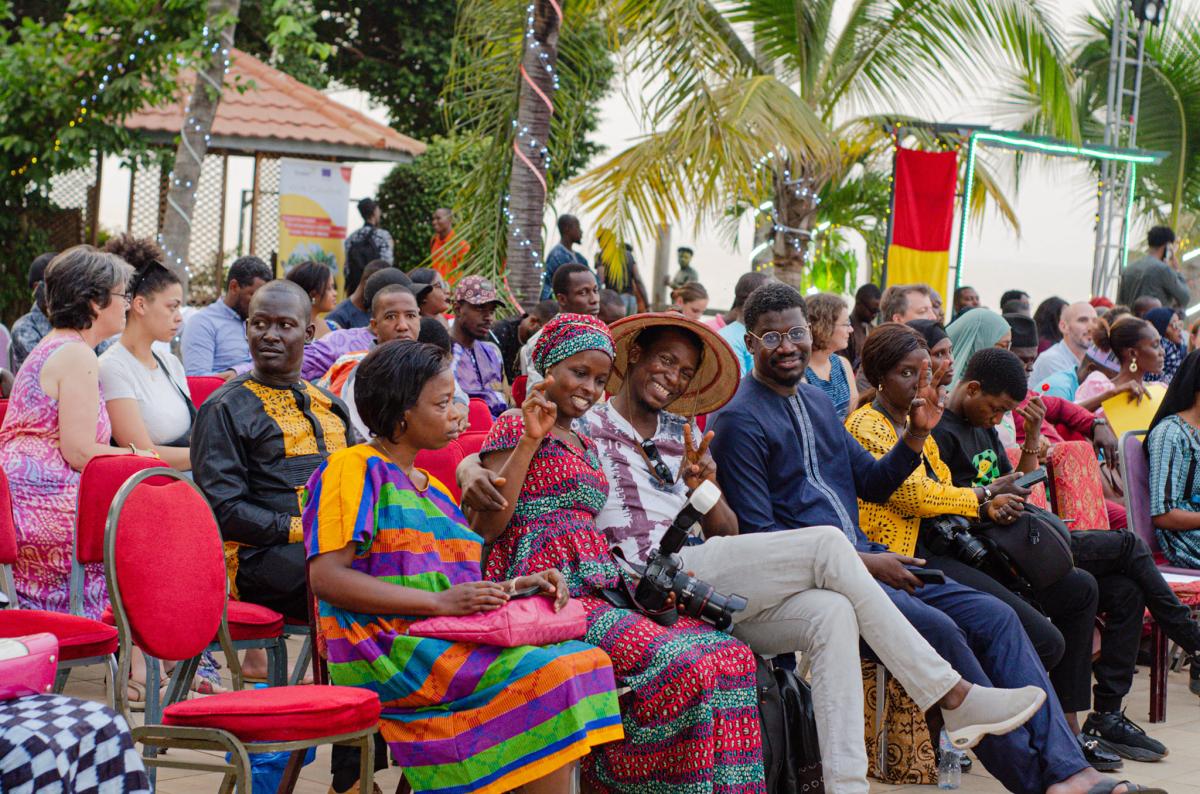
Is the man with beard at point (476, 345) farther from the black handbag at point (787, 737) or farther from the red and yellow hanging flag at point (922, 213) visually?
the red and yellow hanging flag at point (922, 213)

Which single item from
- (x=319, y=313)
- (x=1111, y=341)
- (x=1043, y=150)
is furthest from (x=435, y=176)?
(x=1111, y=341)

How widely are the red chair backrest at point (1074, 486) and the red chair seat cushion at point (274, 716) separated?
3.97 m

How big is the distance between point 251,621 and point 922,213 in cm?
917

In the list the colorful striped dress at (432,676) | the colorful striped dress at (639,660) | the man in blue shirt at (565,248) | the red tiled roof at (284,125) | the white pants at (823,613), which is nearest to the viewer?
the colorful striped dress at (432,676)

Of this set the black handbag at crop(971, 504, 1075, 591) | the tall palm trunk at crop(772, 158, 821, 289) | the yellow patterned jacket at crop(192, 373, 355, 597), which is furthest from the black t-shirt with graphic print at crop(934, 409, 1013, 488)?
the tall palm trunk at crop(772, 158, 821, 289)

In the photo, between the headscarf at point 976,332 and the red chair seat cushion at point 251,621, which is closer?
the red chair seat cushion at point 251,621

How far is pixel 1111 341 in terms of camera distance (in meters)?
7.72

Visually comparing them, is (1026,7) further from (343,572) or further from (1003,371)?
(343,572)

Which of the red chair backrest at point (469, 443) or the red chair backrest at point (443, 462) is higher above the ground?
the red chair backrest at point (469, 443)

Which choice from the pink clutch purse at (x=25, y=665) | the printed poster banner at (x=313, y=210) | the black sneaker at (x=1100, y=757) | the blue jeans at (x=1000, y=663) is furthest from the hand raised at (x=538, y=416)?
the printed poster banner at (x=313, y=210)

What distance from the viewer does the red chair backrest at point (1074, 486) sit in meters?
6.20

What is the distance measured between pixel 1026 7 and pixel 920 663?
9.19 m

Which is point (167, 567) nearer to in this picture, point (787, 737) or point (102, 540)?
point (102, 540)

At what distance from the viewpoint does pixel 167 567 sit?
359 cm
